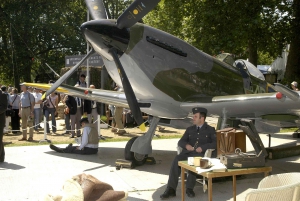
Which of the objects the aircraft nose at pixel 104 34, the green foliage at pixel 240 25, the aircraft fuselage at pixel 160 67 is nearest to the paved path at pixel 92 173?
the aircraft fuselage at pixel 160 67

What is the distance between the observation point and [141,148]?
7.36 meters

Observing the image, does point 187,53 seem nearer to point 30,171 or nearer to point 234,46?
point 30,171

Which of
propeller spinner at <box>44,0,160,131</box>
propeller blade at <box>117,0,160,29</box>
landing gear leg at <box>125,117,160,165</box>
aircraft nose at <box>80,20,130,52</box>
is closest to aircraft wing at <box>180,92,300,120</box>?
landing gear leg at <box>125,117,160,165</box>

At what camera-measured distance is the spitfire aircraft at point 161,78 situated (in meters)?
5.82

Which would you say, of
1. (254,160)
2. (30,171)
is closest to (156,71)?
(254,160)

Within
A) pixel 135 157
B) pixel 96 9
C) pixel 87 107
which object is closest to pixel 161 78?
pixel 96 9

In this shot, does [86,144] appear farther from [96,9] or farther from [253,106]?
[253,106]

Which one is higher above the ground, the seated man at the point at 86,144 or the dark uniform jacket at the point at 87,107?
the dark uniform jacket at the point at 87,107

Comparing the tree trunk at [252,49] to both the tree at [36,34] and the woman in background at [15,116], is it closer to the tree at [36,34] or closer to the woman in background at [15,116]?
the woman in background at [15,116]

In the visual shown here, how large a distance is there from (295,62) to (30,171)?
49.8 ft

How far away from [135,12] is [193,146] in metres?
2.32

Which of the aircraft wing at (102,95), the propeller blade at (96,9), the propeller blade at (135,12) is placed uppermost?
the propeller blade at (96,9)

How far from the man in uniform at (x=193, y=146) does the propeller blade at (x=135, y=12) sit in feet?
5.79

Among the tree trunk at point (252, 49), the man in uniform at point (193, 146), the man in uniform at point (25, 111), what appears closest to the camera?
the man in uniform at point (193, 146)
